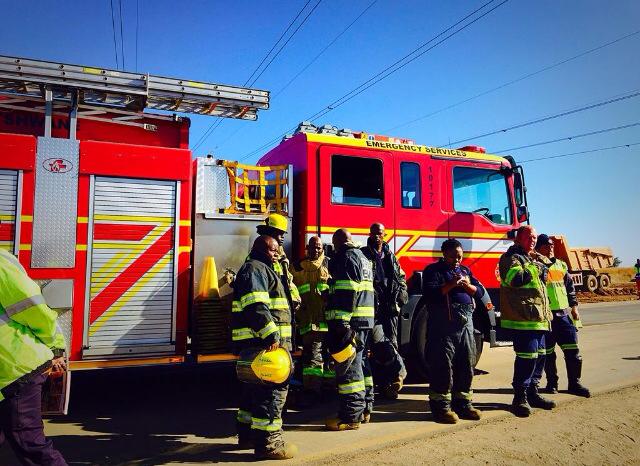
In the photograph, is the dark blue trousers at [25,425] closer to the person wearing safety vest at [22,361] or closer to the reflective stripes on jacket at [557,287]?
the person wearing safety vest at [22,361]

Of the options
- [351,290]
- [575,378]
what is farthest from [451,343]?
[575,378]

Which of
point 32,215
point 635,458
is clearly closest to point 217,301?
point 32,215

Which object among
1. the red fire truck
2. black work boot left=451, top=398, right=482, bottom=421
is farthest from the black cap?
black work boot left=451, top=398, right=482, bottom=421

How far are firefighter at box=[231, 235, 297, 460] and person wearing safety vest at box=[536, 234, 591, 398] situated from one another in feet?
11.5

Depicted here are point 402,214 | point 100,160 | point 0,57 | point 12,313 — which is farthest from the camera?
point 402,214

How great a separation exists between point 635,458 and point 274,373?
307cm

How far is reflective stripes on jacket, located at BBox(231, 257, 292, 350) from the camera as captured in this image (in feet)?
11.6

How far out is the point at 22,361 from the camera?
102 inches

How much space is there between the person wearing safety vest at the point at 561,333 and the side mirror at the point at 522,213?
42.7 inches

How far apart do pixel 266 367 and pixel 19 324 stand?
66.0 inches

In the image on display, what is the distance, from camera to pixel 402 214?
6066 mm

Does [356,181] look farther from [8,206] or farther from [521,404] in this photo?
[8,206]

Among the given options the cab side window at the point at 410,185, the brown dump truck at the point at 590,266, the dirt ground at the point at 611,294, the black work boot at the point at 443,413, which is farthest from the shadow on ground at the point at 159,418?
the brown dump truck at the point at 590,266

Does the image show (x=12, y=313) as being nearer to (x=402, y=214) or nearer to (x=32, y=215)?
(x=32, y=215)
